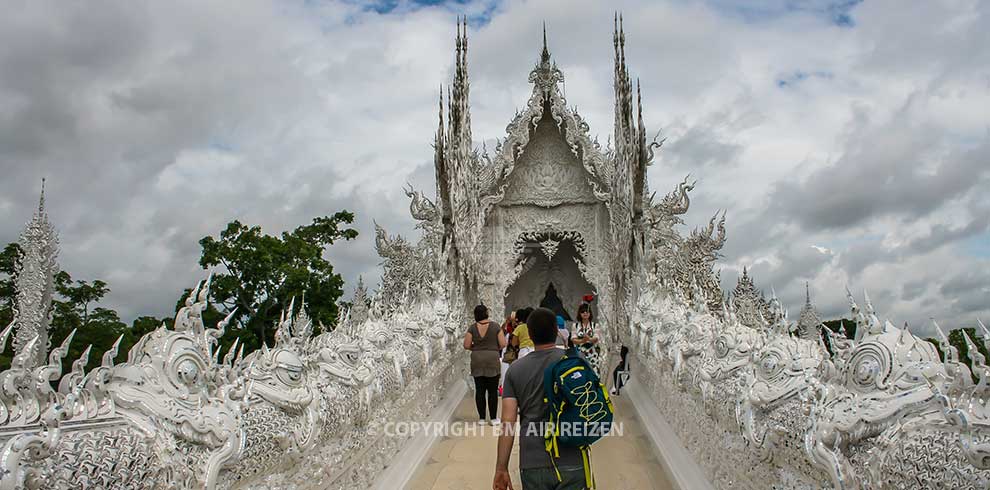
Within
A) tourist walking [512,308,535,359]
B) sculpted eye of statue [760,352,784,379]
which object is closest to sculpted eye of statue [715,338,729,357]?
sculpted eye of statue [760,352,784,379]

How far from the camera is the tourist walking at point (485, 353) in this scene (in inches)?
228

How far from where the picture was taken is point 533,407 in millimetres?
2537

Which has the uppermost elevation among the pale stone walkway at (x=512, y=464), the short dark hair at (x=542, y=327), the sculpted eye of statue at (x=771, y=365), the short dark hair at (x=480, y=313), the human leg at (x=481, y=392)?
the short dark hair at (x=480, y=313)

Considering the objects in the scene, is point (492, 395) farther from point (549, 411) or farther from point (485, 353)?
point (549, 411)

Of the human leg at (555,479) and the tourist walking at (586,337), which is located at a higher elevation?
the tourist walking at (586,337)

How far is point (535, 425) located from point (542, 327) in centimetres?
34

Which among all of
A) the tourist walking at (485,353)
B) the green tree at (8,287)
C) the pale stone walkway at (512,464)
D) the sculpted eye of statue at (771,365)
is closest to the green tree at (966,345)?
the sculpted eye of statue at (771,365)

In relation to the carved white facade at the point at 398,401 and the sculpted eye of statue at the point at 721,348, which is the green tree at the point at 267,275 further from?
the sculpted eye of statue at the point at 721,348

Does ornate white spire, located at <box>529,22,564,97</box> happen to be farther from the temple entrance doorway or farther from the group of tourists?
the group of tourists

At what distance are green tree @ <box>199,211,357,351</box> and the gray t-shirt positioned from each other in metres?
14.9

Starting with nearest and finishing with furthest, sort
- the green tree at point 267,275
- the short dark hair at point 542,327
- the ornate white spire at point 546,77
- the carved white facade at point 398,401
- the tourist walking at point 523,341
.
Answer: the carved white facade at point 398,401
the short dark hair at point 542,327
the tourist walking at point 523,341
the ornate white spire at point 546,77
the green tree at point 267,275

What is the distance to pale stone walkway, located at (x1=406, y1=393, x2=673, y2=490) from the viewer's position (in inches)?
174

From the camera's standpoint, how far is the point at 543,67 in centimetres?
1055

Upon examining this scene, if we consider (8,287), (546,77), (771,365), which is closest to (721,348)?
A: (771,365)
